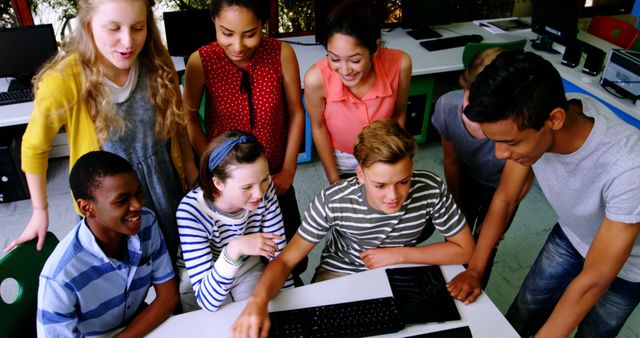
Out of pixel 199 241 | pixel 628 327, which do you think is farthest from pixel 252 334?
pixel 628 327

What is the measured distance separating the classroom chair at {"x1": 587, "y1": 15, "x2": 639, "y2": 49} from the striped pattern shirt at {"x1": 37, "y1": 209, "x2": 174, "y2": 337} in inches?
134

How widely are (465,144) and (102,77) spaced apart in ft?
4.16

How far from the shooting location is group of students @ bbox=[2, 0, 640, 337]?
4.23 ft

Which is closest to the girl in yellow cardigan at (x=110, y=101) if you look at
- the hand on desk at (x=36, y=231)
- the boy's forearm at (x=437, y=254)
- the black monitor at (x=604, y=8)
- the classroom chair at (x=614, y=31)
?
the hand on desk at (x=36, y=231)

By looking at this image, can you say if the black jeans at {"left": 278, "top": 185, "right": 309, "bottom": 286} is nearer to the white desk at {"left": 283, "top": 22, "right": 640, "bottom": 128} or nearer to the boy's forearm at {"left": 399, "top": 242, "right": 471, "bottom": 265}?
the boy's forearm at {"left": 399, "top": 242, "right": 471, "bottom": 265}

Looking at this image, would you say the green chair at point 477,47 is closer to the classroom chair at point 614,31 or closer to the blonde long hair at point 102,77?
the classroom chair at point 614,31

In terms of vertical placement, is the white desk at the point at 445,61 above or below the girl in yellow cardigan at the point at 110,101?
below

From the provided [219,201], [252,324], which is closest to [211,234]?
[219,201]

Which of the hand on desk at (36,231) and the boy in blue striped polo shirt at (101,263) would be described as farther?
the hand on desk at (36,231)

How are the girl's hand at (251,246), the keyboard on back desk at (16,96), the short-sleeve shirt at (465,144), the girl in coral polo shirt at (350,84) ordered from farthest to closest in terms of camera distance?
the keyboard on back desk at (16,96) → the short-sleeve shirt at (465,144) → the girl in coral polo shirt at (350,84) → the girl's hand at (251,246)

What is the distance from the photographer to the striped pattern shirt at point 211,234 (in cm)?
143

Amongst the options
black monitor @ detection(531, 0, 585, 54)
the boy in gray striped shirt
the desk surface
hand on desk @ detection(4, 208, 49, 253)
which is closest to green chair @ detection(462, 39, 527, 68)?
the desk surface

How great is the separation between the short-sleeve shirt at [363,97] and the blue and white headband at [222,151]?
1.58 feet

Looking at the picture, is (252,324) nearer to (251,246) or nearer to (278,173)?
(251,246)
